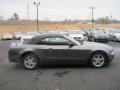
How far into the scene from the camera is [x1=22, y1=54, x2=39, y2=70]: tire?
8812 millimetres

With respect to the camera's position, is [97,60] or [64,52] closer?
[64,52]

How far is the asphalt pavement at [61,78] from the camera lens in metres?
6.13

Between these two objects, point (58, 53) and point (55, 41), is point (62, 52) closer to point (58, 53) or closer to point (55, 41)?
point (58, 53)

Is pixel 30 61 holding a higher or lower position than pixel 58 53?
lower

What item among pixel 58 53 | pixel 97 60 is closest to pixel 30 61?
pixel 58 53

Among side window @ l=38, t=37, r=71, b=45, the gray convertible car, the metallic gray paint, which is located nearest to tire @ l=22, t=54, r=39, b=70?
the gray convertible car

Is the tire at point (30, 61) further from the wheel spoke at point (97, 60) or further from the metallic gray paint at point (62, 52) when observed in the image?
the wheel spoke at point (97, 60)

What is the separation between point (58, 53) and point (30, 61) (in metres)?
1.22

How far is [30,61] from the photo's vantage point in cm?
884

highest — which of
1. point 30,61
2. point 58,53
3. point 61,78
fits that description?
point 58,53

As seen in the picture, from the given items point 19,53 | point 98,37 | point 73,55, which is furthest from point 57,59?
point 98,37

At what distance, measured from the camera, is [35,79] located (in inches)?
280

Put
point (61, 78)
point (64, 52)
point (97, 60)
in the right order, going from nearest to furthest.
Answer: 1. point (61, 78)
2. point (64, 52)
3. point (97, 60)

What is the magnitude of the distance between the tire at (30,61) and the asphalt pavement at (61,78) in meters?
0.25
